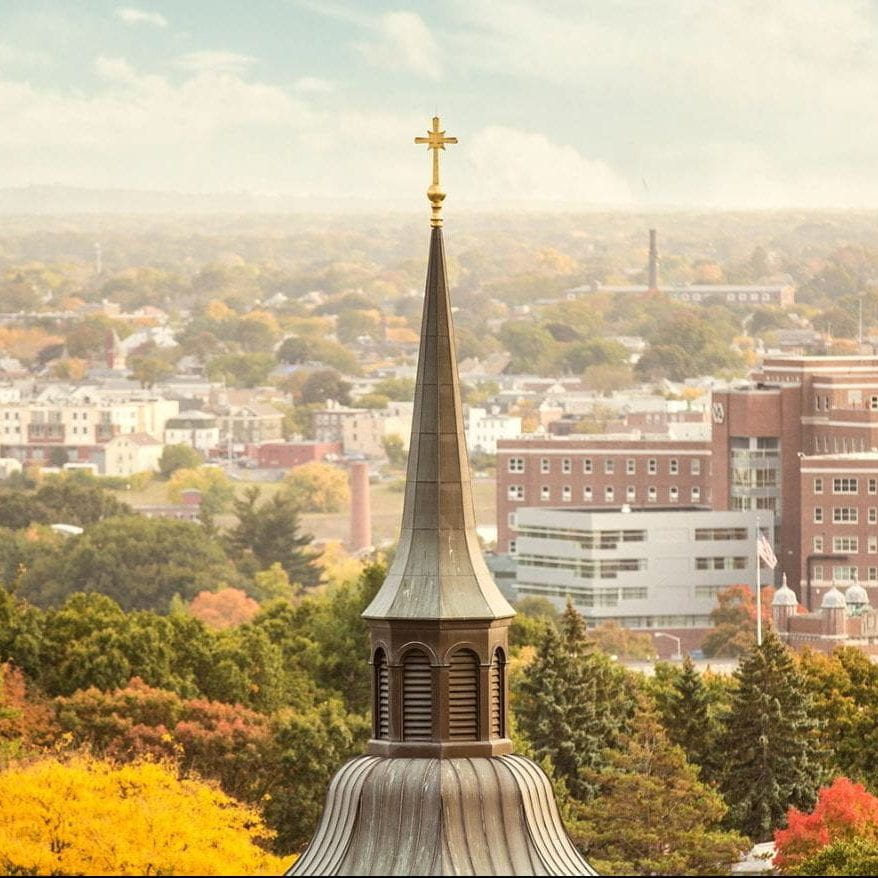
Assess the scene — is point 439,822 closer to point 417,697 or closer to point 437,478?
point 417,697

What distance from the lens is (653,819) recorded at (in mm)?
94062

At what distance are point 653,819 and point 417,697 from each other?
6094 centimetres

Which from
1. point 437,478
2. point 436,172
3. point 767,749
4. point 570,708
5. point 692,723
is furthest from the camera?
point 692,723

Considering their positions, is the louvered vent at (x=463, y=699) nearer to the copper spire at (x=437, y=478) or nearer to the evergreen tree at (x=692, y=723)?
the copper spire at (x=437, y=478)

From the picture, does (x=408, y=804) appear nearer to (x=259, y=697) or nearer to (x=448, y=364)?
(x=448, y=364)

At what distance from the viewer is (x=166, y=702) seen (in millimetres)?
103875

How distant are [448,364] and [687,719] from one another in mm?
73457

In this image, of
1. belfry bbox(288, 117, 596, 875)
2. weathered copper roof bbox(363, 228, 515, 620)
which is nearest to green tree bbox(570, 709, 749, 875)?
weathered copper roof bbox(363, 228, 515, 620)

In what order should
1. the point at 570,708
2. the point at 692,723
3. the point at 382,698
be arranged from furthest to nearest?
the point at 692,723 → the point at 570,708 → the point at 382,698

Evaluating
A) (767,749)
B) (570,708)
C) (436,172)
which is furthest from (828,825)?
(436,172)

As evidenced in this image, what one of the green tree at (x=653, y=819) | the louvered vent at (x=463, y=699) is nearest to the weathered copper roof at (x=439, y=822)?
the louvered vent at (x=463, y=699)

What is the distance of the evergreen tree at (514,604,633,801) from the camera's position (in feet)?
344

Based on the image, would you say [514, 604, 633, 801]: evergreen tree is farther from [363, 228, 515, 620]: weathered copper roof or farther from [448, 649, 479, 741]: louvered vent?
[448, 649, 479, 741]: louvered vent

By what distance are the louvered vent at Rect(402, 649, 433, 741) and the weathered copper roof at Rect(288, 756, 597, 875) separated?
0.29 m
